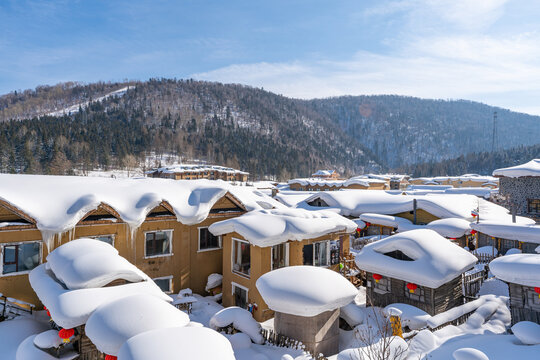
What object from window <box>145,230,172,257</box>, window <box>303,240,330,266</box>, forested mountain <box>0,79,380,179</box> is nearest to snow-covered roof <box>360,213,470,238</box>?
window <box>303,240,330,266</box>

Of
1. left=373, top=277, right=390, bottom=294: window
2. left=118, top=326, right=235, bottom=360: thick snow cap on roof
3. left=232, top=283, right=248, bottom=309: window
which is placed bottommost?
left=232, top=283, right=248, bottom=309: window

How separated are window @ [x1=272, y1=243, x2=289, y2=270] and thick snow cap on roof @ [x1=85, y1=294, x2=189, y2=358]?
8.11 m

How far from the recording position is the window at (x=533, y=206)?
33.6 metres

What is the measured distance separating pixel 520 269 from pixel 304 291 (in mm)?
8272

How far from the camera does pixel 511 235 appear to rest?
2102cm

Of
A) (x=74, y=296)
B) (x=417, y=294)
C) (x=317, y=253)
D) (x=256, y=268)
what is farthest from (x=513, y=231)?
(x=74, y=296)

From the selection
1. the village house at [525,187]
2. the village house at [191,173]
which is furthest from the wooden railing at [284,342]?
the village house at [191,173]

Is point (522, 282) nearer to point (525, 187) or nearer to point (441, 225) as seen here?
point (441, 225)

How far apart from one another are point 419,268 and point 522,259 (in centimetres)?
383

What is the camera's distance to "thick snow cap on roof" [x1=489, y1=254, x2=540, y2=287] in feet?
39.1

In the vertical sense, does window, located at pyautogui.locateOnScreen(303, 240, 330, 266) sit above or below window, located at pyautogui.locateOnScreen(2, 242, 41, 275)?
below

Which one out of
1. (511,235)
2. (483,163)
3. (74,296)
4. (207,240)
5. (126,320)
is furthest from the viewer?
(483,163)

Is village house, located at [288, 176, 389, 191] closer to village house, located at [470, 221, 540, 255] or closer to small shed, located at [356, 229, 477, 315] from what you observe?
village house, located at [470, 221, 540, 255]

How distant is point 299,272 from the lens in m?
13.2
